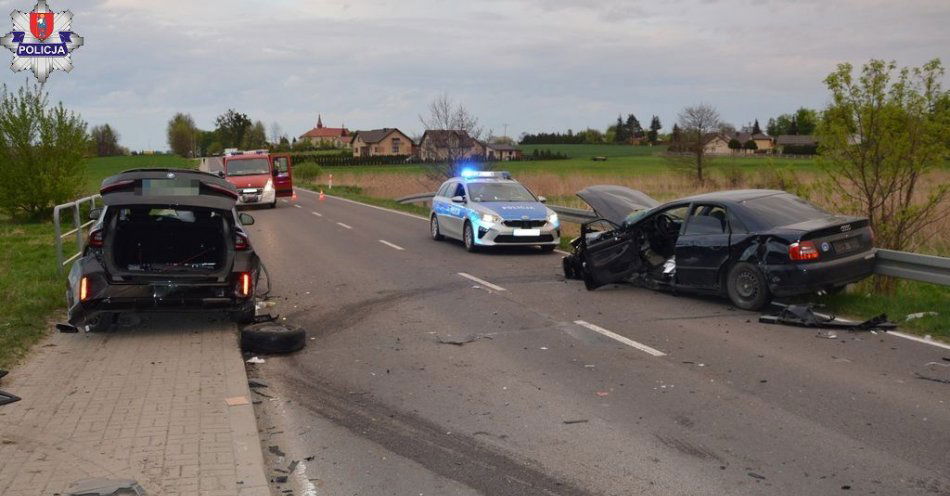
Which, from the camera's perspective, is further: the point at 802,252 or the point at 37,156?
the point at 37,156

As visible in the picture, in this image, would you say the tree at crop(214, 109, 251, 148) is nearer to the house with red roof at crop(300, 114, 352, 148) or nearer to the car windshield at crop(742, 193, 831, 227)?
the house with red roof at crop(300, 114, 352, 148)

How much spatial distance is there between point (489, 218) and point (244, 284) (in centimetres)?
838

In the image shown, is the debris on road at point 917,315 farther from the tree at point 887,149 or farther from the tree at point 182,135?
the tree at point 182,135

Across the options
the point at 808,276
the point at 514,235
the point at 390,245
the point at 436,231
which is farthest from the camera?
the point at 436,231

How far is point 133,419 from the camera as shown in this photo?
6023mm

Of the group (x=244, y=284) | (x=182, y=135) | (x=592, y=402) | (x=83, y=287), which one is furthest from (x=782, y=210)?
(x=182, y=135)

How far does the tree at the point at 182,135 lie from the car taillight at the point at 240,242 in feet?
414

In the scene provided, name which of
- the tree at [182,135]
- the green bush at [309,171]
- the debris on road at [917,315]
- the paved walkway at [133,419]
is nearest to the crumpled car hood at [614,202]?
the debris on road at [917,315]

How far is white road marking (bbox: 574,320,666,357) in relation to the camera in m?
8.39

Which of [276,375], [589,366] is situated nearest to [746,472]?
[589,366]

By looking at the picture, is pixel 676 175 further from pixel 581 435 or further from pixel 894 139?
pixel 581 435

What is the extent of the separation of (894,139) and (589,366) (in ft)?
24.7

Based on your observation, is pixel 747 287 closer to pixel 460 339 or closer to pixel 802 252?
pixel 802 252

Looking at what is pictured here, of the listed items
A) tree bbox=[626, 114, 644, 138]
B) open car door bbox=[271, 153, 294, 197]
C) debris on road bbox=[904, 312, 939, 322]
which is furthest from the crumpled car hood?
tree bbox=[626, 114, 644, 138]
